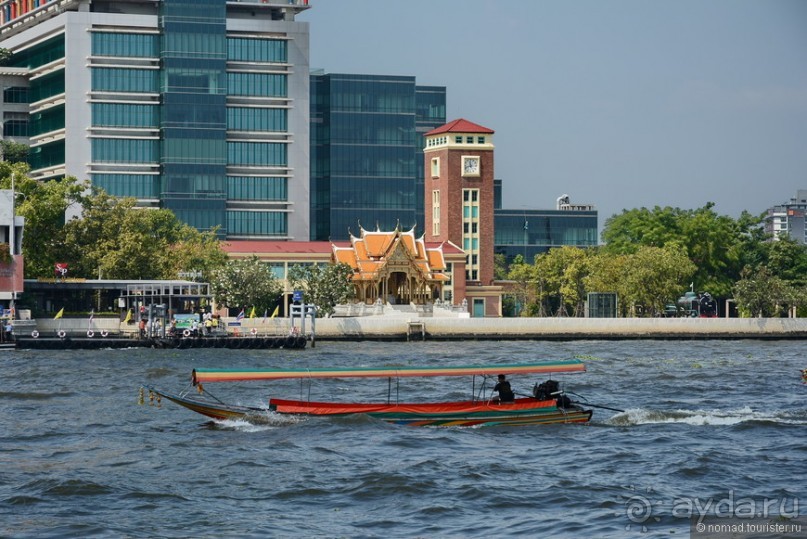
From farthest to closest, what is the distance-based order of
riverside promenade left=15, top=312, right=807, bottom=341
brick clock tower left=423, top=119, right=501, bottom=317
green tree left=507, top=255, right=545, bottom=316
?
brick clock tower left=423, top=119, right=501, bottom=317, green tree left=507, top=255, right=545, bottom=316, riverside promenade left=15, top=312, right=807, bottom=341

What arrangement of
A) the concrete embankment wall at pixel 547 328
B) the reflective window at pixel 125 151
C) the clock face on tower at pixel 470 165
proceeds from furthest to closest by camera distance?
the clock face on tower at pixel 470 165 → the reflective window at pixel 125 151 → the concrete embankment wall at pixel 547 328

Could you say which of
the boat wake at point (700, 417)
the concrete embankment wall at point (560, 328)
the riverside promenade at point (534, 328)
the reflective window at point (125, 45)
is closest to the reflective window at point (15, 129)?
the reflective window at point (125, 45)

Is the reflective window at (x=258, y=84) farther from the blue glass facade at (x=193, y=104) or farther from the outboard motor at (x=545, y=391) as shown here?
the outboard motor at (x=545, y=391)

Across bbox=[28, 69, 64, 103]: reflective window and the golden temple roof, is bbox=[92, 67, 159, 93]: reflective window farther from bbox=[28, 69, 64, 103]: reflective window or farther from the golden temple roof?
the golden temple roof

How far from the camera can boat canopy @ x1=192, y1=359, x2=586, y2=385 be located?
47.5 meters

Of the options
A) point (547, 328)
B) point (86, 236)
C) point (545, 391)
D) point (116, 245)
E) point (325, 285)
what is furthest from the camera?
point (325, 285)

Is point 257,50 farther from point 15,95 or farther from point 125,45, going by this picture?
point 15,95

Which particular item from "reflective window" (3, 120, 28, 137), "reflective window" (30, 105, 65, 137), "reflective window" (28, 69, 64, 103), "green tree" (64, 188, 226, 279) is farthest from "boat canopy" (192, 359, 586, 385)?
"reflective window" (3, 120, 28, 137)

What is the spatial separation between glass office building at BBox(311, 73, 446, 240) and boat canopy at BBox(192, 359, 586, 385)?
133 metres

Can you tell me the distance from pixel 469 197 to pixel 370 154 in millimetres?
24750

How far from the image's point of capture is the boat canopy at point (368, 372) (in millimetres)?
47469

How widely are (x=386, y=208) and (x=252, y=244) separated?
32.9 m

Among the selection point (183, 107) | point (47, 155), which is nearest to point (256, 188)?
point (183, 107)

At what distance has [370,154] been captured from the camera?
603ft
